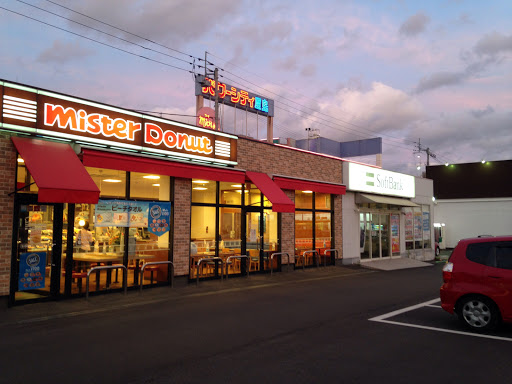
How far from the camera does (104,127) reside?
11039 mm

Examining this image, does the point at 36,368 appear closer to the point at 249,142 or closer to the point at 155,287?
the point at 155,287

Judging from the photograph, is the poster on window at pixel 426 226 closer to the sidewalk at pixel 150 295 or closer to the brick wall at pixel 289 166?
the brick wall at pixel 289 166

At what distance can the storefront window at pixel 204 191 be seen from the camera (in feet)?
44.9

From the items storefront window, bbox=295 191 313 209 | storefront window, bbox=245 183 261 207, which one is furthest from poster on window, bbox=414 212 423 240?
storefront window, bbox=245 183 261 207

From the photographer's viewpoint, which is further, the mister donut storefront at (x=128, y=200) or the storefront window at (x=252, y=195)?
the storefront window at (x=252, y=195)

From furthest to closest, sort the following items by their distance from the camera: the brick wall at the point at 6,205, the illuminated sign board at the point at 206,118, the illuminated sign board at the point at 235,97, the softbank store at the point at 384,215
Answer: the illuminated sign board at the point at 235,97, the illuminated sign board at the point at 206,118, the softbank store at the point at 384,215, the brick wall at the point at 6,205

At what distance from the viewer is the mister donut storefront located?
947 centimetres

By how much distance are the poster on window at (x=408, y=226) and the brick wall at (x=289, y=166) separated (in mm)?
6633

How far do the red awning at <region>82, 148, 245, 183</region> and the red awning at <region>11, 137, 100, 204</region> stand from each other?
0.59 meters

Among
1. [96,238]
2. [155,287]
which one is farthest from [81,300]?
[155,287]

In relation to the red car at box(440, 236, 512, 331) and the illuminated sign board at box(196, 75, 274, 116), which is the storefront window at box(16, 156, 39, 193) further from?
the illuminated sign board at box(196, 75, 274, 116)

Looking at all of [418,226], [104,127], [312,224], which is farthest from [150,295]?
[418,226]

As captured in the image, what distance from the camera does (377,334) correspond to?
23.4 ft

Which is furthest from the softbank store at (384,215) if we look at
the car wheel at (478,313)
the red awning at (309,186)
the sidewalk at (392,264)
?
the car wheel at (478,313)
